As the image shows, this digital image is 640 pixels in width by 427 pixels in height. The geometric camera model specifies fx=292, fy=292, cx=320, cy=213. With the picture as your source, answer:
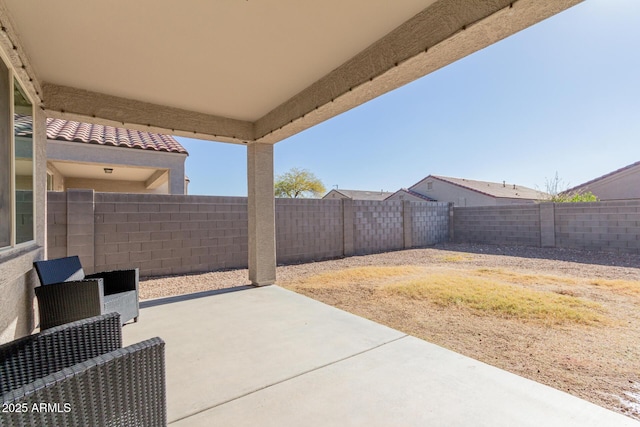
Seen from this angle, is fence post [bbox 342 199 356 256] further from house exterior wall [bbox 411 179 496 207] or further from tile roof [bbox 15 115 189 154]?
house exterior wall [bbox 411 179 496 207]

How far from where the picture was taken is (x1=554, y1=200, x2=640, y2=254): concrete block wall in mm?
9562

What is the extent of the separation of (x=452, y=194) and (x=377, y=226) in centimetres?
1737

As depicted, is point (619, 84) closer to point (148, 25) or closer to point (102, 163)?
point (148, 25)

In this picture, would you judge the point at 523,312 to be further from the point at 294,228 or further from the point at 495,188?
the point at 495,188

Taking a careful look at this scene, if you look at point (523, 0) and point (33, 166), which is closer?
point (523, 0)

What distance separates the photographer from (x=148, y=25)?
2.60 m

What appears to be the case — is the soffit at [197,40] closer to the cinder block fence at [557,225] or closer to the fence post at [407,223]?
the fence post at [407,223]

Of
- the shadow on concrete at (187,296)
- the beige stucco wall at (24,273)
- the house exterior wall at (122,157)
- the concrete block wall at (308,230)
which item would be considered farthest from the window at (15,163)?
the concrete block wall at (308,230)

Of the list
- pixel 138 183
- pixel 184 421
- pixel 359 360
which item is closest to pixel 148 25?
pixel 184 421

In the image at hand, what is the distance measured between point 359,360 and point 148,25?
3565mm

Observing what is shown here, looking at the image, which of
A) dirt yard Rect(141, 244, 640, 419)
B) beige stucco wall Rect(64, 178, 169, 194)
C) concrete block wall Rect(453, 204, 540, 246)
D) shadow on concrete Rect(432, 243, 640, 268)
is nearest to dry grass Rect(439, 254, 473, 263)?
dirt yard Rect(141, 244, 640, 419)

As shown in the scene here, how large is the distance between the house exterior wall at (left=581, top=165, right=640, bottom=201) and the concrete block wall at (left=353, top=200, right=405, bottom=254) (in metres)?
14.1

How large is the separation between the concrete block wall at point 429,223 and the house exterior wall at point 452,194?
10628mm

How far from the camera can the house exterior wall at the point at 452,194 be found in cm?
2386
